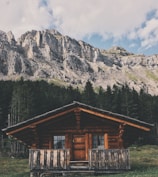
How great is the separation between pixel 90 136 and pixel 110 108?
250ft

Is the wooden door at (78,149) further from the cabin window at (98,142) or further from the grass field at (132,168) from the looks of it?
the grass field at (132,168)

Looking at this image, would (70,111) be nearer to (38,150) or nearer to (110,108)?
(38,150)

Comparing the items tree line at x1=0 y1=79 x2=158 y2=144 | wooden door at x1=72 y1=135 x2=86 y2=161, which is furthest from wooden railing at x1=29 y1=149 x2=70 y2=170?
tree line at x1=0 y1=79 x2=158 y2=144

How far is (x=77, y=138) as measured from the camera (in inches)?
1161

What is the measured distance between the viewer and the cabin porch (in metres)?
27.4

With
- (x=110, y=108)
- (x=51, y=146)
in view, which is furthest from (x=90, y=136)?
(x=110, y=108)

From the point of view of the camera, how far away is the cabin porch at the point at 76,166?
2736 centimetres

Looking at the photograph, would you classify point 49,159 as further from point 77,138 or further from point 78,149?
point 77,138

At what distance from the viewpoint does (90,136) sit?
95.6 feet

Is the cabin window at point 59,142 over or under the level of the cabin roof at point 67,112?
under

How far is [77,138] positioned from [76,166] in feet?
9.05

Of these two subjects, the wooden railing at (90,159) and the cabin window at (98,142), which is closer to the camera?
the wooden railing at (90,159)

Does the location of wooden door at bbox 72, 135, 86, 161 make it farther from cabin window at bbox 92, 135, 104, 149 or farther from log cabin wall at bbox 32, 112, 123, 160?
cabin window at bbox 92, 135, 104, 149

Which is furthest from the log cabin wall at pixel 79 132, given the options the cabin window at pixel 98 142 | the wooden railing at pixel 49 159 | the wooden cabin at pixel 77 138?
the wooden railing at pixel 49 159
